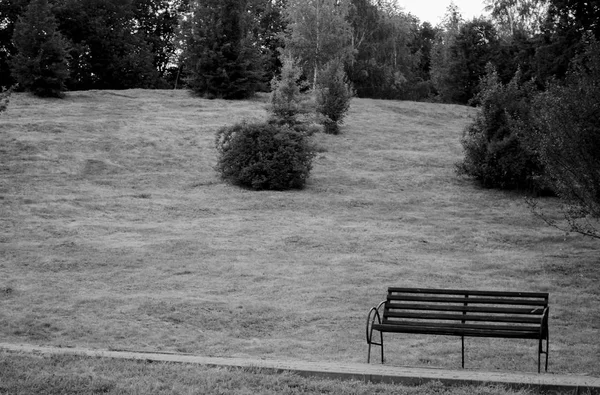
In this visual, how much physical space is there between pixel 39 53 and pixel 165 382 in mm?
29996

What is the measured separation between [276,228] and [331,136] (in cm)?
1310

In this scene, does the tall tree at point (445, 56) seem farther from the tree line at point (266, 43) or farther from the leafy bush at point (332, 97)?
the leafy bush at point (332, 97)

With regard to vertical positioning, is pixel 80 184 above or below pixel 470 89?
below

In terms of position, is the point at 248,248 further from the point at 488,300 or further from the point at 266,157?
the point at 488,300

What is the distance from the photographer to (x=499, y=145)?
24.2 meters

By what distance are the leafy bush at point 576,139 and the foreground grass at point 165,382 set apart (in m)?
8.47

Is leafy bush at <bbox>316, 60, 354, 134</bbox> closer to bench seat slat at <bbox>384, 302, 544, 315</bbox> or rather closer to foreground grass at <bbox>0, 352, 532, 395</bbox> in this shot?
bench seat slat at <bbox>384, 302, 544, 315</bbox>

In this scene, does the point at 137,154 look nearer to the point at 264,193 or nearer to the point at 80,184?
the point at 80,184

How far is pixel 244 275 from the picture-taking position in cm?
1527

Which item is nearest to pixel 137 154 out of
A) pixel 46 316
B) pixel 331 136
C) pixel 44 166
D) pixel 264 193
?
pixel 44 166

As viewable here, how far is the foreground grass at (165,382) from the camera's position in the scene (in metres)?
7.18

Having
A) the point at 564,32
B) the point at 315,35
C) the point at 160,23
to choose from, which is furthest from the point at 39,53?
the point at 160,23

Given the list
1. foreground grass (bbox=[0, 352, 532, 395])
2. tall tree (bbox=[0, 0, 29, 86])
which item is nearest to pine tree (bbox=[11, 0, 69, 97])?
tall tree (bbox=[0, 0, 29, 86])

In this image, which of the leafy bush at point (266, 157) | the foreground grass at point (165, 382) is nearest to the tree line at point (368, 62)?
the leafy bush at point (266, 157)
